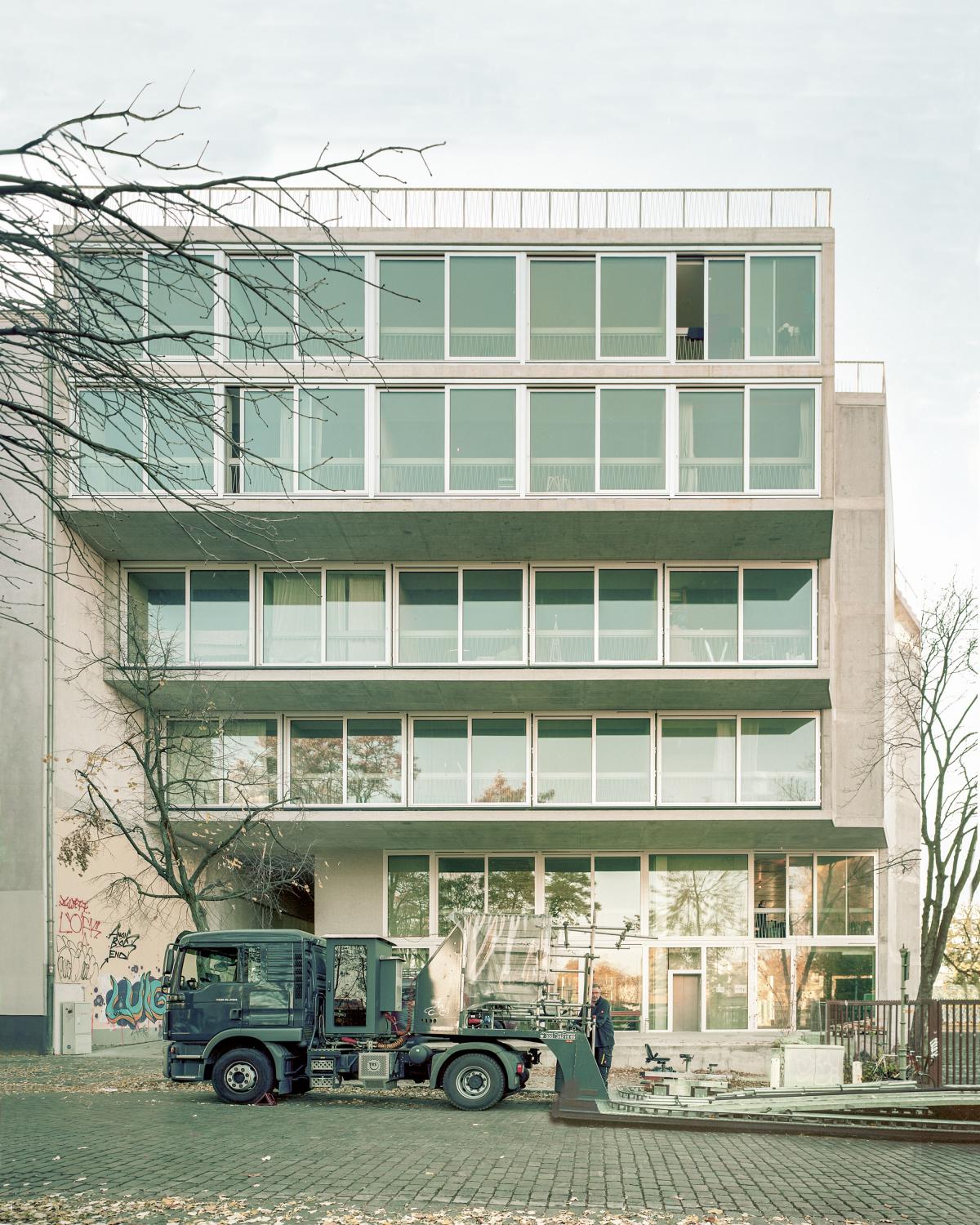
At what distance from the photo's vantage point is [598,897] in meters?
33.8

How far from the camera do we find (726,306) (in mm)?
31328

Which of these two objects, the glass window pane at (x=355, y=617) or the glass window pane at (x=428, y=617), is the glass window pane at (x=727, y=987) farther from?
the glass window pane at (x=355, y=617)

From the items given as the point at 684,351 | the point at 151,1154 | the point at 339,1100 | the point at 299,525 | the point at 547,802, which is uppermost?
the point at 684,351

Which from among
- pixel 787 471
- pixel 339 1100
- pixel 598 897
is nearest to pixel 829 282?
pixel 787 471

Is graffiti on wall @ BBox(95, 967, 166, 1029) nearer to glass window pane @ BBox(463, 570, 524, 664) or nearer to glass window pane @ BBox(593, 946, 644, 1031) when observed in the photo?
glass window pane @ BBox(593, 946, 644, 1031)

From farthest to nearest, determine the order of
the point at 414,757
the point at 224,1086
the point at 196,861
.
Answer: the point at 196,861
the point at 414,757
the point at 224,1086

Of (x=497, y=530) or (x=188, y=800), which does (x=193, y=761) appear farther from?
(x=497, y=530)

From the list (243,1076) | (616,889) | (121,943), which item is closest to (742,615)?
(616,889)

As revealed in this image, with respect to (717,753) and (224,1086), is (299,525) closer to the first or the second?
(717,753)

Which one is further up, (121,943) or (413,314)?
(413,314)

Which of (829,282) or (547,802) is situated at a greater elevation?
(829,282)

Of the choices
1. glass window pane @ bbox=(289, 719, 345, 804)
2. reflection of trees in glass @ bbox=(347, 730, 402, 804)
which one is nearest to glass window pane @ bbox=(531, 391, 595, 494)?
reflection of trees in glass @ bbox=(347, 730, 402, 804)

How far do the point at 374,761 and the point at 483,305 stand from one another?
11032 millimetres

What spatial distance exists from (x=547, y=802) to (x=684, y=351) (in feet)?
36.3
